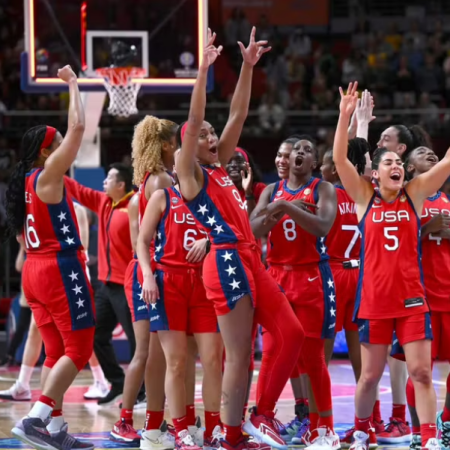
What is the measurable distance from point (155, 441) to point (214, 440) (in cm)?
63

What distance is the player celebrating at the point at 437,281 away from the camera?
20.7 feet

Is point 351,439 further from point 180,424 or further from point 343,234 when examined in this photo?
point 343,234

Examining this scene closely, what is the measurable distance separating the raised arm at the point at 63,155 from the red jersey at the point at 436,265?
2402 mm

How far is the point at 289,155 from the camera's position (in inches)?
272

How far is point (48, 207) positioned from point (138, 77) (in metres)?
4.62

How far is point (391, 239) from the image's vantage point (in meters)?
6.09

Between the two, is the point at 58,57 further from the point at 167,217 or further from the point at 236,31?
the point at 236,31

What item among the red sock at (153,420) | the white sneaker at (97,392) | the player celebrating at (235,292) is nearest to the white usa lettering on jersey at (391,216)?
the player celebrating at (235,292)

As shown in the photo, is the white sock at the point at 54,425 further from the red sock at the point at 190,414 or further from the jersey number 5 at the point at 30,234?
the jersey number 5 at the point at 30,234

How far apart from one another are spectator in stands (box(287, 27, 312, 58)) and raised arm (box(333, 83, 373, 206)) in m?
13.7

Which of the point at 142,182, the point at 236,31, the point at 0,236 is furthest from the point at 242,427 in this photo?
the point at 236,31

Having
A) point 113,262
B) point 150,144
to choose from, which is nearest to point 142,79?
point 113,262

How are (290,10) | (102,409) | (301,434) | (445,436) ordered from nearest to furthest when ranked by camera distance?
(445,436) < (301,434) < (102,409) < (290,10)

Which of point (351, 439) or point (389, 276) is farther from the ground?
point (389, 276)
